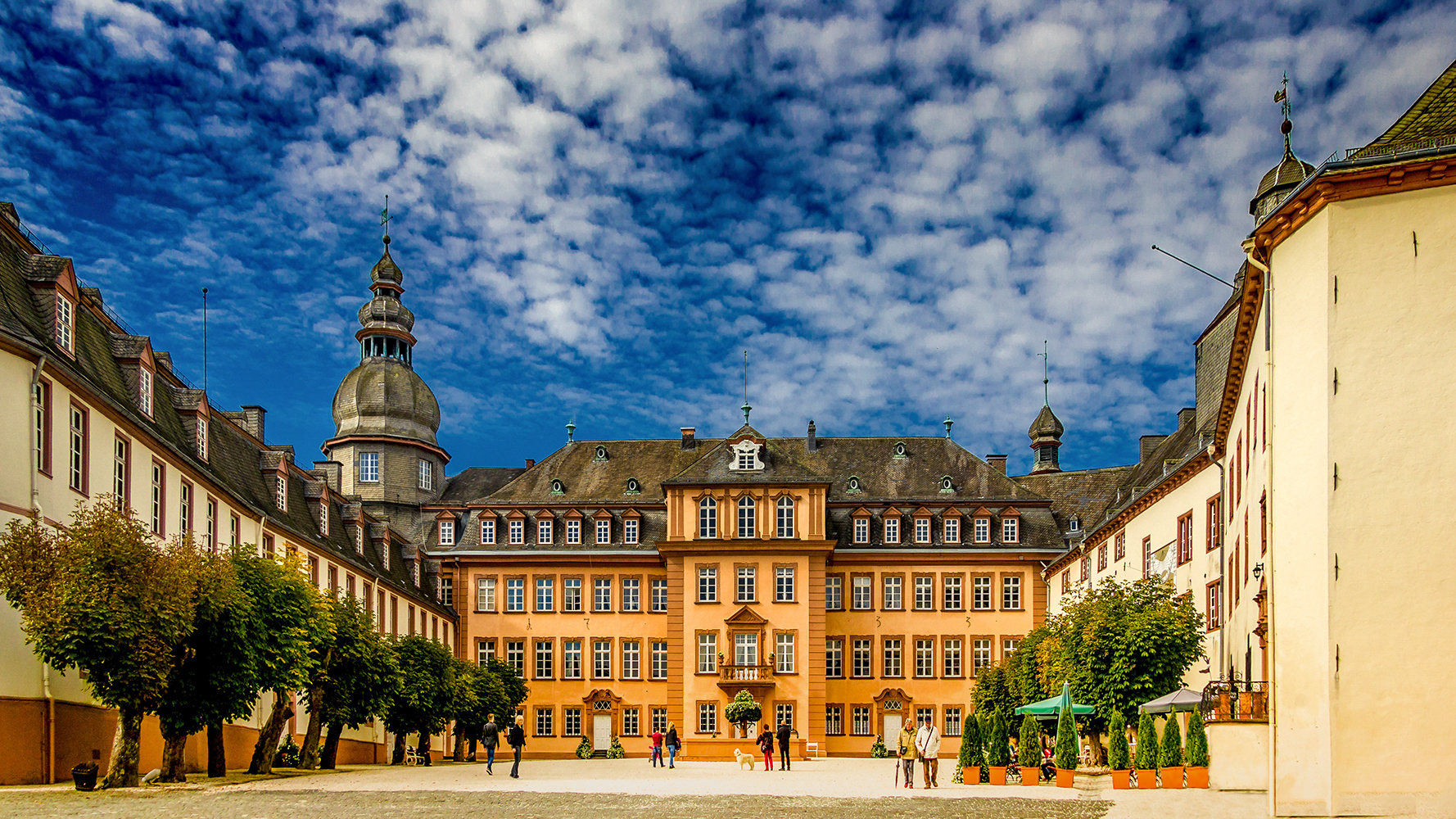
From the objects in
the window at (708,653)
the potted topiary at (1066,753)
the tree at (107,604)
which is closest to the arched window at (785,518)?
the window at (708,653)

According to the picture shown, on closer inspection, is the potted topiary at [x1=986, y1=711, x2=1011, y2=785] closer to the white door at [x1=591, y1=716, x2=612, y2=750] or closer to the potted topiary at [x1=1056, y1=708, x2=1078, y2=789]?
the potted topiary at [x1=1056, y1=708, x2=1078, y2=789]

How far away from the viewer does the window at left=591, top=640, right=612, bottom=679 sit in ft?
237

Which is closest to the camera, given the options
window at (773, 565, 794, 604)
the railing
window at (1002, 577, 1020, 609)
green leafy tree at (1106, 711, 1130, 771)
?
the railing

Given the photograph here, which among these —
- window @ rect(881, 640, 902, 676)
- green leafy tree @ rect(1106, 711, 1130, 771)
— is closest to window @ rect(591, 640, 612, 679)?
window @ rect(881, 640, 902, 676)

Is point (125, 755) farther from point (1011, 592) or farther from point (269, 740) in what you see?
point (1011, 592)

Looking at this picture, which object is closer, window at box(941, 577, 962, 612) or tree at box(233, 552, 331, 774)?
tree at box(233, 552, 331, 774)

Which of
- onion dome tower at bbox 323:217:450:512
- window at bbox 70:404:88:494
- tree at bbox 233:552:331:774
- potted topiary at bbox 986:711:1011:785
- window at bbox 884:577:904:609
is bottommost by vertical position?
potted topiary at bbox 986:711:1011:785

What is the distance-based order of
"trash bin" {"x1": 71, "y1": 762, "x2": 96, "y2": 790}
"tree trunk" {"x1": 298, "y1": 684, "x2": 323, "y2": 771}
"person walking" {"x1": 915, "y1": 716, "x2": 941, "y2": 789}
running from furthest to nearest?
"tree trunk" {"x1": 298, "y1": 684, "x2": 323, "y2": 771} < "person walking" {"x1": 915, "y1": 716, "x2": 941, "y2": 789} < "trash bin" {"x1": 71, "y1": 762, "x2": 96, "y2": 790}

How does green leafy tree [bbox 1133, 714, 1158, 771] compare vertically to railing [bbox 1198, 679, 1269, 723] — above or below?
below

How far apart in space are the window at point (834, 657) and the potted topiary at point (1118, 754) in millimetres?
38926

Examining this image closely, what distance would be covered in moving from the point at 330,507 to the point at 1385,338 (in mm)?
44937

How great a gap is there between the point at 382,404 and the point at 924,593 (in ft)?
108

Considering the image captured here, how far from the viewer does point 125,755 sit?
84.7 feet

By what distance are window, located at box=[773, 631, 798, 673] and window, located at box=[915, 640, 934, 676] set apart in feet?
25.3
